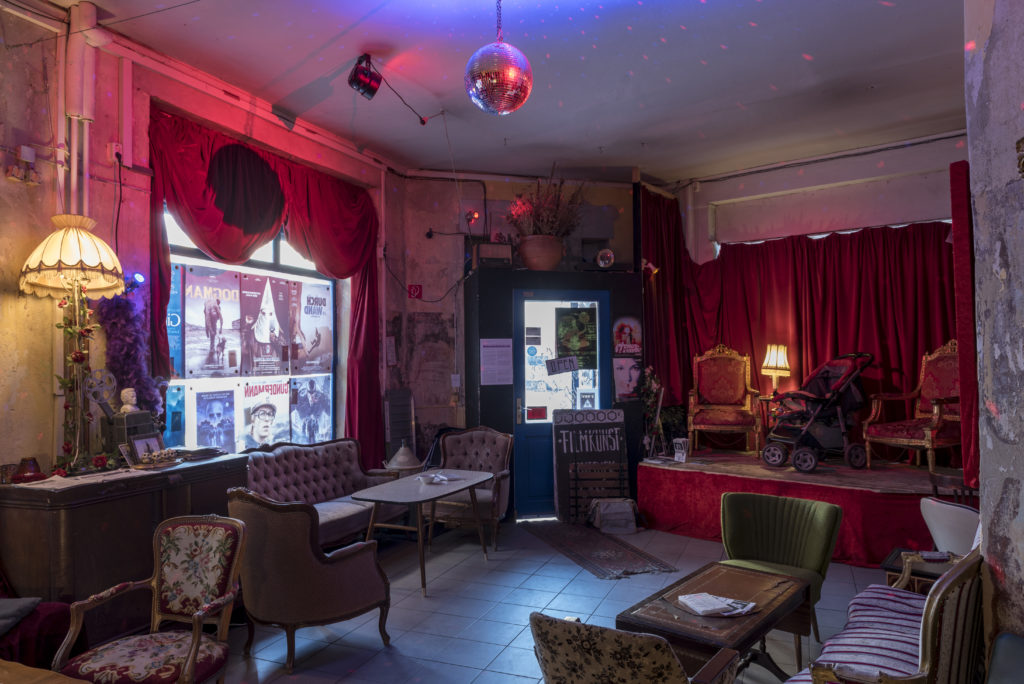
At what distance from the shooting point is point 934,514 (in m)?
3.81

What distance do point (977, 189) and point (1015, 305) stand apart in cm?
51

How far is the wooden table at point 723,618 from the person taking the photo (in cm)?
268

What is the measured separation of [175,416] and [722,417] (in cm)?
552

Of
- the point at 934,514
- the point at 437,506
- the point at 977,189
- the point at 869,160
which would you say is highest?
the point at 869,160

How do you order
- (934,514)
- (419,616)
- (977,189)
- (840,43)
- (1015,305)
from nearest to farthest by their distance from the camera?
(1015,305)
(977,189)
(934,514)
(419,616)
(840,43)

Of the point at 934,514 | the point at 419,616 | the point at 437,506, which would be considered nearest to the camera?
the point at 934,514

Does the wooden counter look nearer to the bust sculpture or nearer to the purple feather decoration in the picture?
the bust sculpture

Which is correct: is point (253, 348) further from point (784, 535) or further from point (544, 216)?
point (784, 535)

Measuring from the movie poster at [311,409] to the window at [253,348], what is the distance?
0.03 ft

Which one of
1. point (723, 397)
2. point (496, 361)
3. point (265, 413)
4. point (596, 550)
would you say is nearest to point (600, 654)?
point (596, 550)

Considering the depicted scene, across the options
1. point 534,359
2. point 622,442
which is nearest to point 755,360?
point 622,442

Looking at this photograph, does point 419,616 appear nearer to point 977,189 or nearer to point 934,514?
point 934,514

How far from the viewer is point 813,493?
5652 mm

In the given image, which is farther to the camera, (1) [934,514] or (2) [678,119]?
(2) [678,119]
